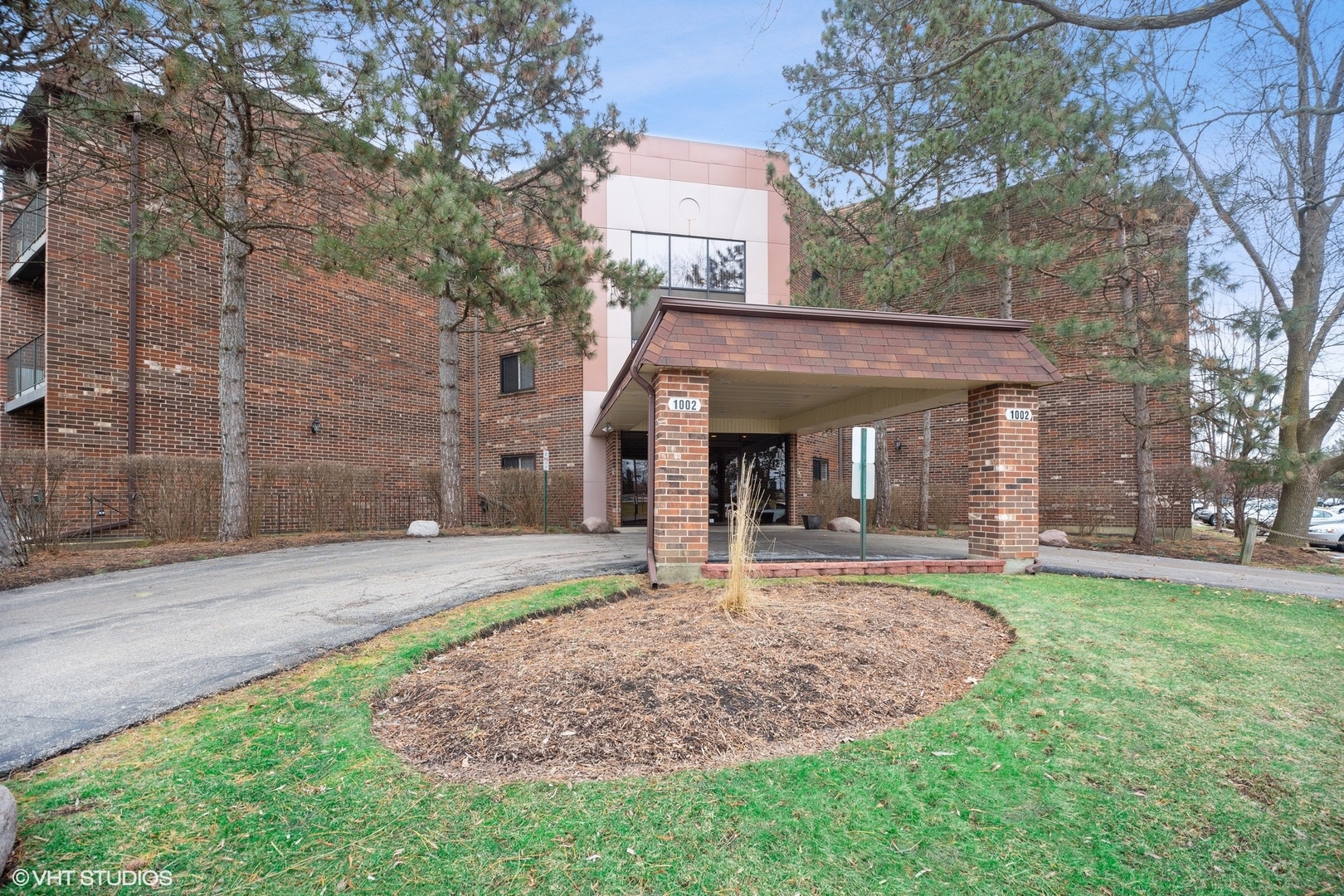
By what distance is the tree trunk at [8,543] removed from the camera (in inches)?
299

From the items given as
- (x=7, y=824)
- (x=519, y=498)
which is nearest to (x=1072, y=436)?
(x=519, y=498)

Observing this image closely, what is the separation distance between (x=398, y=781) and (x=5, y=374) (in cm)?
1817

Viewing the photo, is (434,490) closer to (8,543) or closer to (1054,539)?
(8,543)

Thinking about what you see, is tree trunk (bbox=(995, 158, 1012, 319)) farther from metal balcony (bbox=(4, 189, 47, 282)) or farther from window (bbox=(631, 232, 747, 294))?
metal balcony (bbox=(4, 189, 47, 282))

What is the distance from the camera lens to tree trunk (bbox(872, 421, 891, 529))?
49.9ft

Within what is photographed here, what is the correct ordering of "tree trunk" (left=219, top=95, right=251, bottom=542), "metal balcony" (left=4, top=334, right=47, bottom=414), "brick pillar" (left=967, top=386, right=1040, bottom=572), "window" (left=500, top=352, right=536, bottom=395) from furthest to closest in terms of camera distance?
1. "window" (left=500, top=352, right=536, bottom=395)
2. "metal balcony" (left=4, top=334, right=47, bottom=414)
3. "tree trunk" (left=219, top=95, right=251, bottom=542)
4. "brick pillar" (left=967, top=386, right=1040, bottom=572)

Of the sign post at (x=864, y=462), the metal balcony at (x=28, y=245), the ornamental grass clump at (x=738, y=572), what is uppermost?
the metal balcony at (x=28, y=245)

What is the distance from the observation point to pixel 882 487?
15.8 m

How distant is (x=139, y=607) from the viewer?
5773mm

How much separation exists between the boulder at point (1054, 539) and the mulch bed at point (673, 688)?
813 centimetres

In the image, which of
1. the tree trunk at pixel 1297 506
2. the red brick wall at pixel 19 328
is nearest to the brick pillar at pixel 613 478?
the red brick wall at pixel 19 328

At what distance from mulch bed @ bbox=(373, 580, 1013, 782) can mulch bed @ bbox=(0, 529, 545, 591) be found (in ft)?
21.0

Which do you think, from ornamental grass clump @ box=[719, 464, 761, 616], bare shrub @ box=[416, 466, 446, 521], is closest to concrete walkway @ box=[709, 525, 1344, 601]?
ornamental grass clump @ box=[719, 464, 761, 616]

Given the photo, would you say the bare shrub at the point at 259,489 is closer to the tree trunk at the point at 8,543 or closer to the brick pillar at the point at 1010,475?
the tree trunk at the point at 8,543
